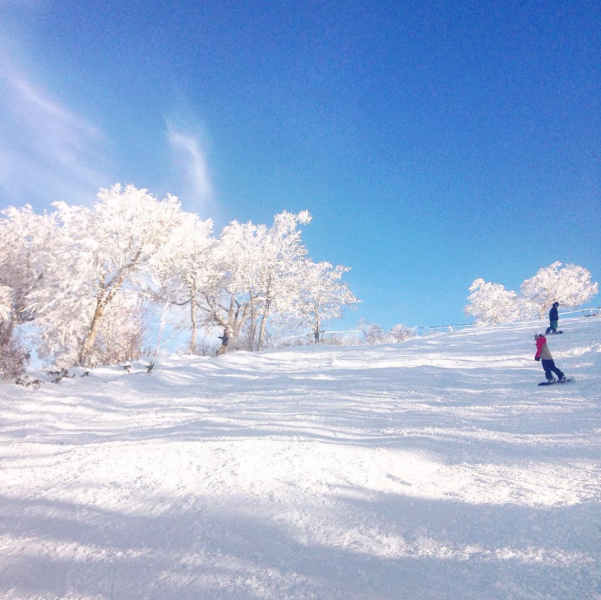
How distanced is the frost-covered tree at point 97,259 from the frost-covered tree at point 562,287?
4300 cm

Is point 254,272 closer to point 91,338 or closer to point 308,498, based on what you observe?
point 91,338

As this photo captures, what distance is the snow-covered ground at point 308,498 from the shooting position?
2.35m

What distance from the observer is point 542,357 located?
8750mm

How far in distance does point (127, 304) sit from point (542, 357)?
19596 mm

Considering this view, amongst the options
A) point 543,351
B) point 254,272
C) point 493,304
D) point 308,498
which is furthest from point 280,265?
point 493,304

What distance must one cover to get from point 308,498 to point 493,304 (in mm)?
50277

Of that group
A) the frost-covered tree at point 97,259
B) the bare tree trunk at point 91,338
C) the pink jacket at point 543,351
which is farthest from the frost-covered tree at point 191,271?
the pink jacket at point 543,351

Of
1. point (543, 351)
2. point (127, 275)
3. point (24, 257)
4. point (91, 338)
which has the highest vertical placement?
point (24, 257)

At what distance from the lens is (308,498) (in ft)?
11.4

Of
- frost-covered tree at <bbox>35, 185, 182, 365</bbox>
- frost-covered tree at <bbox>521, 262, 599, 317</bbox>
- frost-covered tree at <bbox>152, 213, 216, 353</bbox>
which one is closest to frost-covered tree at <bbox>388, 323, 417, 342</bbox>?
frost-covered tree at <bbox>152, 213, 216, 353</bbox>

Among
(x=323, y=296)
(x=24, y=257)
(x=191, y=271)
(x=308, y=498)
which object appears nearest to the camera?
(x=308, y=498)

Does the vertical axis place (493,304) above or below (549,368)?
above

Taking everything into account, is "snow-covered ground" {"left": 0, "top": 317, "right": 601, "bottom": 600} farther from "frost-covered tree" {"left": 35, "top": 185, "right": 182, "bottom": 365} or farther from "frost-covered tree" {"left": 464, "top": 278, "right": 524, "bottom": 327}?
"frost-covered tree" {"left": 464, "top": 278, "right": 524, "bottom": 327}

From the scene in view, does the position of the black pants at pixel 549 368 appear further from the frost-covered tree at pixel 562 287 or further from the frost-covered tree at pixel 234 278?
the frost-covered tree at pixel 562 287
